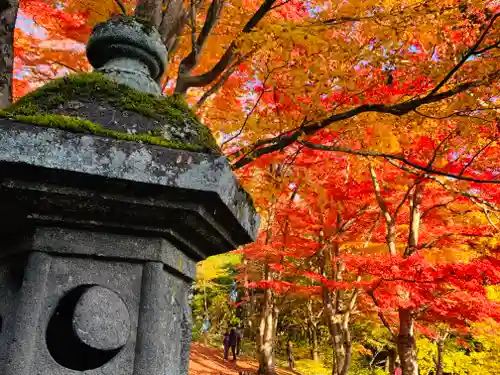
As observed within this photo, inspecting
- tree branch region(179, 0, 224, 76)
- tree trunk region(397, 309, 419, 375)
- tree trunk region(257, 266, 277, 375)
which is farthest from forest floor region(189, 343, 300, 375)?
tree branch region(179, 0, 224, 76)

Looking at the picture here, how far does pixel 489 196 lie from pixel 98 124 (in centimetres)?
910

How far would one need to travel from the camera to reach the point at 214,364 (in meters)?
16.7

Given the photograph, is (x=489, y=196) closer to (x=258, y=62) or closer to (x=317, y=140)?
(x=317, y=140)

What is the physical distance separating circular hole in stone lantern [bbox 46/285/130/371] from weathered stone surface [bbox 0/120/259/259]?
235 millimetres

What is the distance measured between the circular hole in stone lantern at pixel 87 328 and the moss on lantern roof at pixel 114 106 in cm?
52

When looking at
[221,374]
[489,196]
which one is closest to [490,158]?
[489,196]

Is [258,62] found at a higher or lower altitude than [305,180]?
higher

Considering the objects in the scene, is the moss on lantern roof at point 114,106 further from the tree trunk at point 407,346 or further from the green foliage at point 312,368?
the green foliage at point 312,368

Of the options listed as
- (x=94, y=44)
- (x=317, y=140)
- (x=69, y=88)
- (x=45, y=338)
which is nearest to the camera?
(x=45, y=338)

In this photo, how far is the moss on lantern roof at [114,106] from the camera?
1.36 metres

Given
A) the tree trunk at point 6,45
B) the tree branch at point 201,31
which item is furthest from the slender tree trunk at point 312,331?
the tree trunk at point 6,45

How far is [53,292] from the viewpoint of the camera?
4.38 ft

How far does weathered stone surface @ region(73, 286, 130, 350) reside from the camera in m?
1.28

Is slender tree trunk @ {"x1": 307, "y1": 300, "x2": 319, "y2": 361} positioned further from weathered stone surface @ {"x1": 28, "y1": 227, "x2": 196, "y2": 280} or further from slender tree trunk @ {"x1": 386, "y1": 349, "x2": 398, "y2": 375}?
weathered stone surface @ {"x1": 28, "y1": 227, "x2": 196, "y2": 280}
